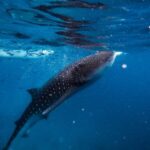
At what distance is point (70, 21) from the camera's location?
1728 cm

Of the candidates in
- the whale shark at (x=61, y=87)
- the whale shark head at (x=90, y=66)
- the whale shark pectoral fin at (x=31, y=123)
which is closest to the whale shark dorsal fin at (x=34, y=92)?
the whale shark at (x=61, y=87)

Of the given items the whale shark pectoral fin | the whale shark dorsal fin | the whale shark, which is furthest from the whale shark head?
the whale shark pectoral fin

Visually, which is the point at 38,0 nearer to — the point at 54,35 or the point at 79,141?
the point at 54,35

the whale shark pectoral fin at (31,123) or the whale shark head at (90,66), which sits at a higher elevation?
the whale shark head at (90,66)

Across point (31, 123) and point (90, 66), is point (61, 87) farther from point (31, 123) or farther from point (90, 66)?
point (31, 123)

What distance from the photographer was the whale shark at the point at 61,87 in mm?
6473

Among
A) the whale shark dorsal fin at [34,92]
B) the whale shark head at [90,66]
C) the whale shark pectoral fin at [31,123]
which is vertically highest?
the whale shark head at [90,66]

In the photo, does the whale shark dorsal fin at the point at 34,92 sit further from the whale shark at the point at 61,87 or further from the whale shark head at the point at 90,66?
the whale shark head at the point at 90,66

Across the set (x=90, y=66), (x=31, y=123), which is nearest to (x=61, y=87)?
(x=90, y=66)

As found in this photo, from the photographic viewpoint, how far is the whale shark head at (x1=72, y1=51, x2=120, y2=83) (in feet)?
20.9

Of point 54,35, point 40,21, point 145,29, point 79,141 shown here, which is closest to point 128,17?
point 145,29

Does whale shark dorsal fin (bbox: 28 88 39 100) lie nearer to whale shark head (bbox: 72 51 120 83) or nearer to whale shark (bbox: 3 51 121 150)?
whale shark (bbox: 3 51 121 150)

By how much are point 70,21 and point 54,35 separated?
4736 mm

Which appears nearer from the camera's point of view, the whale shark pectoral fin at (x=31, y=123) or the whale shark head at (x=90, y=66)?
the whale shark head at (x=90, y=66)
